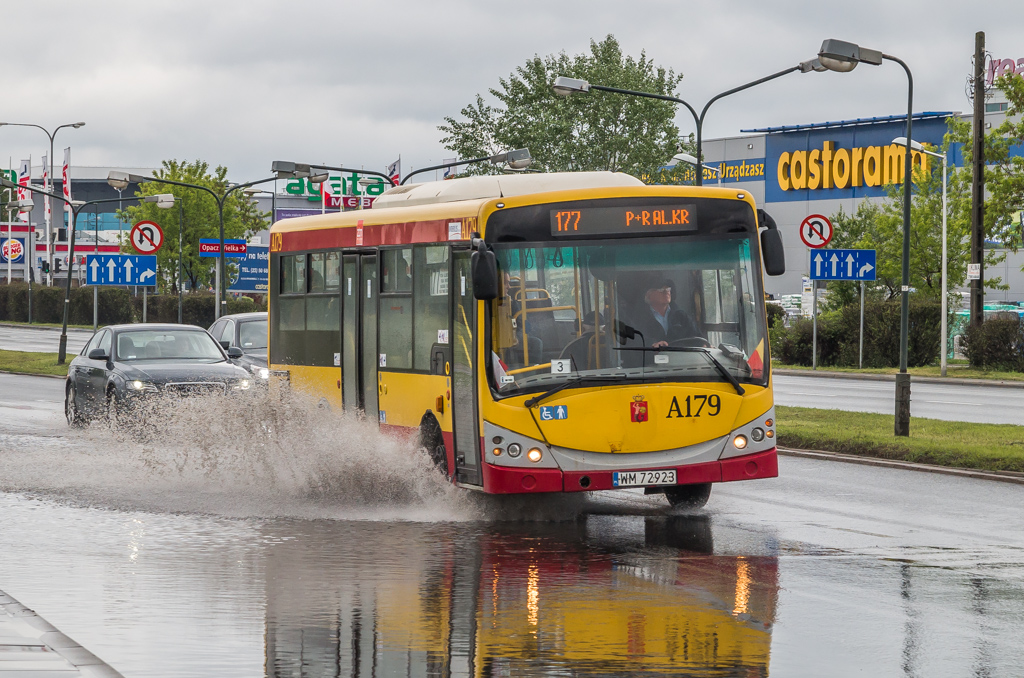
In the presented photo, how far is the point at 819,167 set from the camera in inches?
3371

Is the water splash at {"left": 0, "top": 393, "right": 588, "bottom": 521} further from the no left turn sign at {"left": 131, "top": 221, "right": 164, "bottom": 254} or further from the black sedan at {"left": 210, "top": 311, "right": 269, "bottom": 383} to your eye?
the no left turn sign at {"left": 131, "top": 221, "right": 164, "bottom": 254}

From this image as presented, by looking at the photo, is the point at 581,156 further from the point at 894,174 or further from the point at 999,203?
the point at 894,174

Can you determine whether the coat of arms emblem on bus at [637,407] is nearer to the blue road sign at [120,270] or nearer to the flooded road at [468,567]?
the flooded road at [468,567]

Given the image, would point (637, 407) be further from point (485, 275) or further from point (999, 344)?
point (999, 344)

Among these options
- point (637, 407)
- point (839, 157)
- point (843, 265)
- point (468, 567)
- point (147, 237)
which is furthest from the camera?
point (839, 157)

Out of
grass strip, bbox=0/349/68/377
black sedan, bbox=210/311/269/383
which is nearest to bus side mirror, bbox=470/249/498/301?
black sedan, bbox=210/311/269/383

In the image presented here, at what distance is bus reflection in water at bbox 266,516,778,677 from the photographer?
702cm

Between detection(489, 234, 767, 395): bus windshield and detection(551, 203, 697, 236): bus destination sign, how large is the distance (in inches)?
4.1

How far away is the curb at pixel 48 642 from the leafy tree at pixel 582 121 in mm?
47266

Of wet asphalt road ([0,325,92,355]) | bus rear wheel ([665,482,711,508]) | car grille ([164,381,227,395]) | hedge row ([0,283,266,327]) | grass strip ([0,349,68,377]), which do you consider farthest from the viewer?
hedge row ([0,283,266,327])

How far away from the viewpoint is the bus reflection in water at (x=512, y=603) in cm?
702

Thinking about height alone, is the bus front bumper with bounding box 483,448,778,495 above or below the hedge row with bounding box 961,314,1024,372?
below

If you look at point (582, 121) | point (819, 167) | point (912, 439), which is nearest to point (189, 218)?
point (582, 121)

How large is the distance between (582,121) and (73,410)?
35.3 metres
